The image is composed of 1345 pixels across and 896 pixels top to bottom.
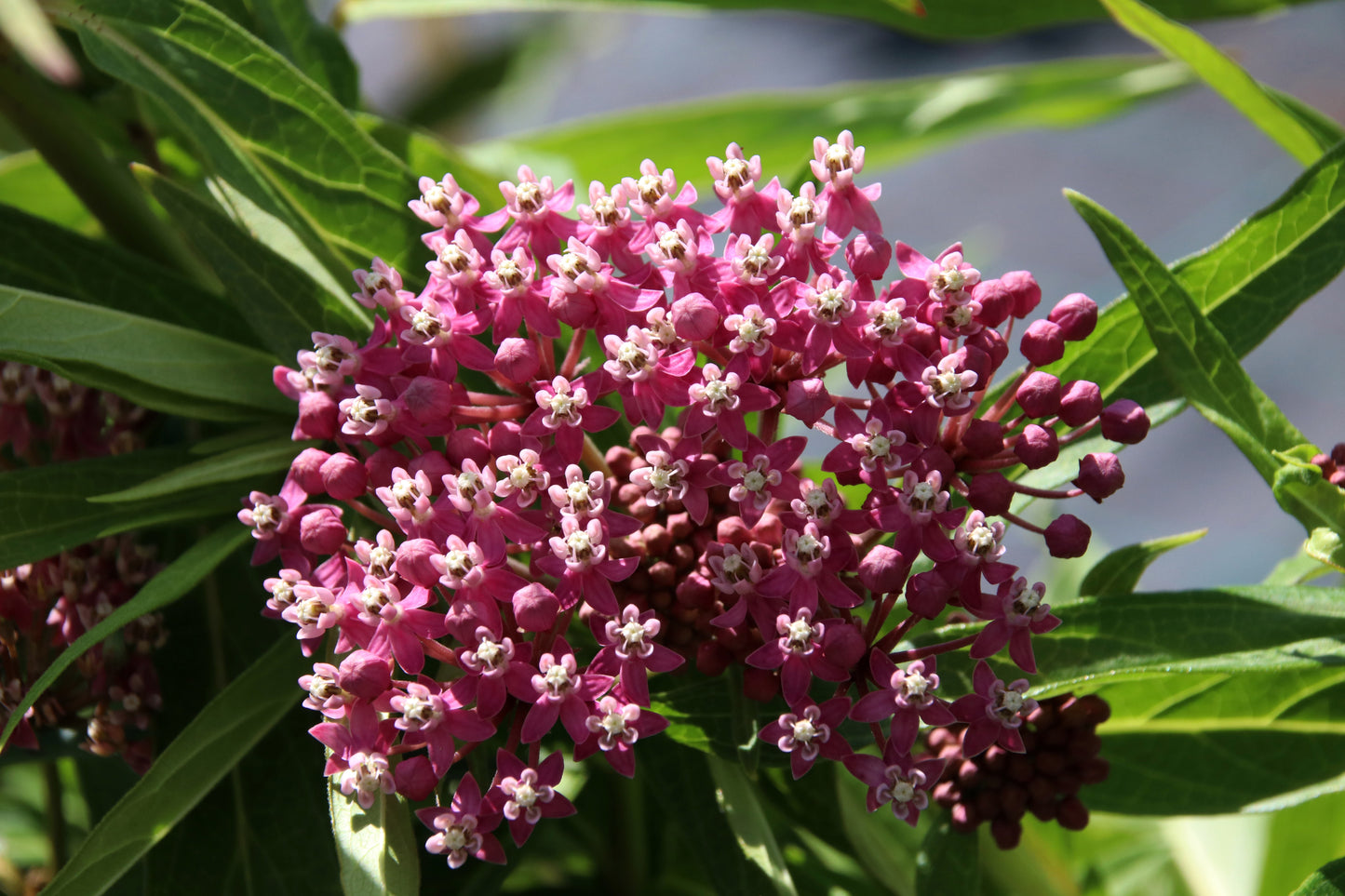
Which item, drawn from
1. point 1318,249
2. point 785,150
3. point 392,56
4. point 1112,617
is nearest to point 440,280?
point 1112,617

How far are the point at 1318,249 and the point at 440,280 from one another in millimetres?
615

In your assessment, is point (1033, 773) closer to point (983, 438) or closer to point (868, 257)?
point (983, 438)

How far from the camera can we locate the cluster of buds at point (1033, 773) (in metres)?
0.83

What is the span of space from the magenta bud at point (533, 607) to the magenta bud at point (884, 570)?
19 centimetres

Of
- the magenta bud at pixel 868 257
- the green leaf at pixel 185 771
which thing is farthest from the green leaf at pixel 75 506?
the magenta bud at pixel 868 257

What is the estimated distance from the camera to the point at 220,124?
88cm

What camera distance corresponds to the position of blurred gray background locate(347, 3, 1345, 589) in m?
4.12

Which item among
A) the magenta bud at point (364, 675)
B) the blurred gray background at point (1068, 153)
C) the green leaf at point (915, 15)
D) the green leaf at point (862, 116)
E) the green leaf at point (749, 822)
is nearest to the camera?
the magenta bud at point (364, 675)

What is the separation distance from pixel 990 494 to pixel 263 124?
0.62m

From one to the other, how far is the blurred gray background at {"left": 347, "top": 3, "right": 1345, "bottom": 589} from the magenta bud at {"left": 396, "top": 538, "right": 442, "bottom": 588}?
241 cm

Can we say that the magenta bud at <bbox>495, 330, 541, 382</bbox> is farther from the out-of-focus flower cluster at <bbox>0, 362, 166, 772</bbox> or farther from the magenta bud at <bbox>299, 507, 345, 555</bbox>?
the out-of-focus flower cluster at <bbox>0, 362, 166, 772</bbox>

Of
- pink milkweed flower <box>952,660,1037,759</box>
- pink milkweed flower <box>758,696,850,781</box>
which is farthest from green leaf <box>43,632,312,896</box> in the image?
pink milkweed flower <box>952,660,1037,759</box>

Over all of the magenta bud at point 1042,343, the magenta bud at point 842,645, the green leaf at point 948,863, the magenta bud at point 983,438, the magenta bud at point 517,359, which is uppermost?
the magenta bud at point 517,359

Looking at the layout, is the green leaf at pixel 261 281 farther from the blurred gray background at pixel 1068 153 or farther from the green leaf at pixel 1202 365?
the blurred gray background at pixel 1068 153
